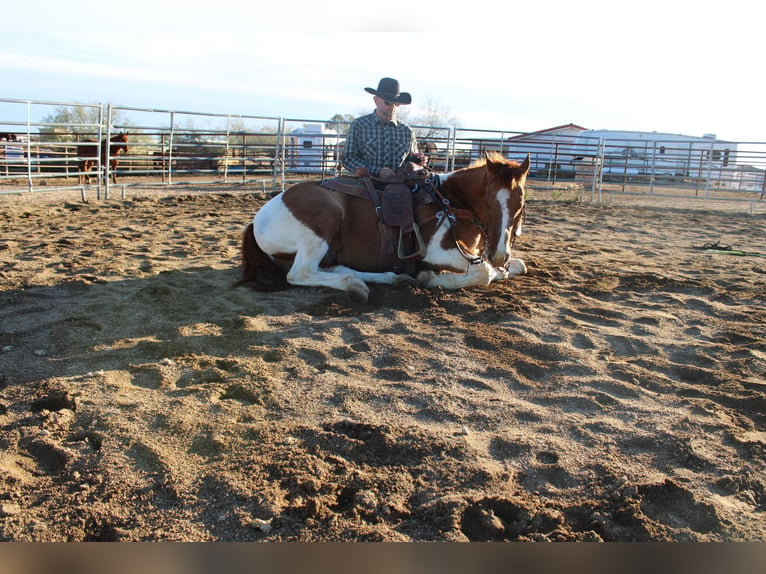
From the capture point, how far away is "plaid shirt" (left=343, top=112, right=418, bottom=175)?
5188mm

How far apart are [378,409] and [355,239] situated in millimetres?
2351

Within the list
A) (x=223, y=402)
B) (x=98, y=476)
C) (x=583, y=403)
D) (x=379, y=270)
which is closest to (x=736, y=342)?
(x=583, y=403)

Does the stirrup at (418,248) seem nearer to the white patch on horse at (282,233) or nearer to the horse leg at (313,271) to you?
the horse leg at (313,271)

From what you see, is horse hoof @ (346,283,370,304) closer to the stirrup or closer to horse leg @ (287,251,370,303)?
horse leg @ (287,251,370,303)

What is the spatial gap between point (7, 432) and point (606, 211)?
10973 millimetres

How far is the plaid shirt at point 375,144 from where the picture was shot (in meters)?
5.19

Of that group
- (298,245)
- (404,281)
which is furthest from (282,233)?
(404,281)

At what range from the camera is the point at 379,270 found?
191 inches

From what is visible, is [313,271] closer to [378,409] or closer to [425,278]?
[425,278]

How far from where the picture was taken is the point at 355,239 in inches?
188

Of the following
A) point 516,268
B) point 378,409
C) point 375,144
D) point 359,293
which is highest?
point 375,144

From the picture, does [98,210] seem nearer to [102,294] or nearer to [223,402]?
[102,294]

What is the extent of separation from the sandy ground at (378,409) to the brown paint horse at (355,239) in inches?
7.8

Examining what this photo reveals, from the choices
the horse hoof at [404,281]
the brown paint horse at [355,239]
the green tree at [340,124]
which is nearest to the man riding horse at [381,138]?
the brown paint horse at [355,239]
